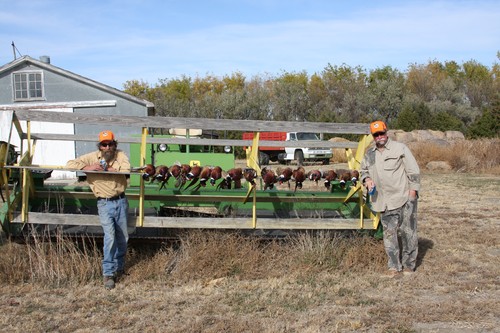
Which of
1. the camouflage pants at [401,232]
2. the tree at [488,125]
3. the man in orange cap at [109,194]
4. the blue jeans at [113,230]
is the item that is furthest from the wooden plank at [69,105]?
the tree at [488,125]

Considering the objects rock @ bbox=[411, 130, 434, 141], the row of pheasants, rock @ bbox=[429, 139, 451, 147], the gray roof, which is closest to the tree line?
rock @ bbox=[411, 130, 434, 141]

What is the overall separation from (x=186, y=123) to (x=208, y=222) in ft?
3.85

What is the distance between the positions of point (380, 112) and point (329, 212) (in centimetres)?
4668

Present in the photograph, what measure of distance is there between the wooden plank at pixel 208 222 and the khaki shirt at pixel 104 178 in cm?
47

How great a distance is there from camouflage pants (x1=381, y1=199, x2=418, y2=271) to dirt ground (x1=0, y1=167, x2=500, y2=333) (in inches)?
8.6

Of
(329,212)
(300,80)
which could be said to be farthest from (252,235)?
(300,80)

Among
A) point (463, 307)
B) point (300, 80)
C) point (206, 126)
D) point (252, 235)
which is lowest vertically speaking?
point (463, 307)

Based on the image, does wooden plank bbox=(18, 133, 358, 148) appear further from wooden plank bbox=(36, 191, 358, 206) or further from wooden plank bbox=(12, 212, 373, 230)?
wooden plank bbox=(12, 212, 373, 230)

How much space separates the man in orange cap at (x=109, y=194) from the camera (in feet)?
20.3

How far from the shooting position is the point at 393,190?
6.64 m

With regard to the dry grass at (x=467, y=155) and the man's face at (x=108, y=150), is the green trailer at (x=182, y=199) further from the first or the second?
the dry grass at (x=467, y=155)

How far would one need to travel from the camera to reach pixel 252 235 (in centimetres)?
704

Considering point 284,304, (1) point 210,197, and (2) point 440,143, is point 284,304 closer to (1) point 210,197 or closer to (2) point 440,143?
(1) point 210,197

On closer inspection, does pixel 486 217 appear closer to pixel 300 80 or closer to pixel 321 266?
pixel 321 266
